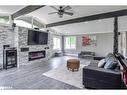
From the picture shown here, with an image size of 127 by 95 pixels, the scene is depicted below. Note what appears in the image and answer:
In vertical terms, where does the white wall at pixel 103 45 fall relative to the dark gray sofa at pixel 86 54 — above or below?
above

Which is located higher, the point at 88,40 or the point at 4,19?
the point at 4,19

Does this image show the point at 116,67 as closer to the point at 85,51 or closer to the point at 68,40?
the point at 85,51

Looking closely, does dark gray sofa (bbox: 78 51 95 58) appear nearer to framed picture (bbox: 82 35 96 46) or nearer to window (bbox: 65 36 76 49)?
framed picture (bbox: 82 35 96 46)

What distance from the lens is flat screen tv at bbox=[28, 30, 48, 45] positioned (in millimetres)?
6496

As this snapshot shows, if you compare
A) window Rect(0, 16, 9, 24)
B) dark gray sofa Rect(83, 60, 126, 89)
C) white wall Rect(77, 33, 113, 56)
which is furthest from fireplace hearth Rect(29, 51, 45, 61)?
dark gray sofa Rect(83, 60, 126, 89)

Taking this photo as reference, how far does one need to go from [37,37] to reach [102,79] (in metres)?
5.05

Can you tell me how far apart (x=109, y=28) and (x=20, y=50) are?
19.5 feet

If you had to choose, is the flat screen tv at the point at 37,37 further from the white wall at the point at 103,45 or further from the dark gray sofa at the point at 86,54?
the white wall at the point at 103,45

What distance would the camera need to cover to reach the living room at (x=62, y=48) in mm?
3114

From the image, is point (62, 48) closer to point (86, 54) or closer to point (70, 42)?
point (70, 42)

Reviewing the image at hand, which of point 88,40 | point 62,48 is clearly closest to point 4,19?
point 62,48

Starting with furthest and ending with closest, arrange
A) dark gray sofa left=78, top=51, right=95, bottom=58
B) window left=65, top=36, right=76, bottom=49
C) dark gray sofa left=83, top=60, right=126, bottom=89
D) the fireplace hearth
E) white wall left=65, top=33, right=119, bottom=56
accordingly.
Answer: window left=65, top=36, right=76, bottom=49, dark gray sofa left=78, top=51, right=95, bottom=58, white wall left=65, top=33, right=119, bottom=56, the fireplace hearth, dark gray sofa left=83, top=60, right=126, bottom=89

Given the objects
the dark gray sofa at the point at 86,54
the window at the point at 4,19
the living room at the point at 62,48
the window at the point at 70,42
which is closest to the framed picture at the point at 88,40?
the living room at the point at 62,48

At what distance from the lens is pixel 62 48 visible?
1102cm
